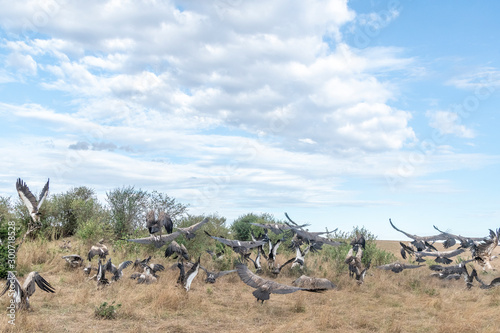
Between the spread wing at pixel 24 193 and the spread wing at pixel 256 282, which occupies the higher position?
the spread wing at pixel 24 193

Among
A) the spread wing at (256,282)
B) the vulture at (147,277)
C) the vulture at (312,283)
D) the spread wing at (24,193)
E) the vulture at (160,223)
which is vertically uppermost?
the spread wing at (24,193)

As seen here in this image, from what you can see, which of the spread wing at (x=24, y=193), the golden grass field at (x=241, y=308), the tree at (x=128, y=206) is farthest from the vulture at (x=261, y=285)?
the tree at (x=128, y=206)

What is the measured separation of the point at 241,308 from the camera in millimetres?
10523

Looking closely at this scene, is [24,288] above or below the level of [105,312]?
above

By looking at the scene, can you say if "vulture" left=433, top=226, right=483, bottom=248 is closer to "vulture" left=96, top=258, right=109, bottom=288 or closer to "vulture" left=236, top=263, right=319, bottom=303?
"vulture" left=236, top=263, right=319, bottom=303

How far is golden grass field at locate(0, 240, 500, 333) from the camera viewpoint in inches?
343

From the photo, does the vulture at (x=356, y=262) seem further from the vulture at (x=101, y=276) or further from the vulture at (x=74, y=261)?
the vulture at (x=74, y=261)

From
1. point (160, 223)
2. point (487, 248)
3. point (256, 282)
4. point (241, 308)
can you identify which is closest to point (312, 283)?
point (241, 308)

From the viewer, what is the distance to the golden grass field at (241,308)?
8711 millimetres

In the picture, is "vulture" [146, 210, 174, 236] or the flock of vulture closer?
the flock of vulture

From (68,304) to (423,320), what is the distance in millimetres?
8874

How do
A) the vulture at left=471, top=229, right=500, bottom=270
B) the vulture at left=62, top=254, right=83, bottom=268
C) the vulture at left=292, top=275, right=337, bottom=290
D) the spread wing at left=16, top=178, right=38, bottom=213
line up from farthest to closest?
the vulture at left=62, top=254, right=83, bottom=268 → the vulture at left=471, top=229, right=500, bottom=270 → the spread wing at left=16, top=178, right=38, bottom=213 → the vulture at left=292, top=275, right=337, bottom=290

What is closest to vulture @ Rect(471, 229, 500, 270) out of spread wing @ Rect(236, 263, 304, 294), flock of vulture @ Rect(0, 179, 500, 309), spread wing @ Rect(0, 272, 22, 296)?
flock of vulture @ Rect(0, 179, 500, 309)

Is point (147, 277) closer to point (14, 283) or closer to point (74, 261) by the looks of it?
point (74, 261)
